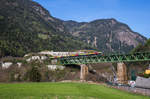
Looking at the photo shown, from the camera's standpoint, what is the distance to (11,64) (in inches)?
4200

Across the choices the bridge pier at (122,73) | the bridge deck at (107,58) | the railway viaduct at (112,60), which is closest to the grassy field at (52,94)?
the bridge pier at (122,73)

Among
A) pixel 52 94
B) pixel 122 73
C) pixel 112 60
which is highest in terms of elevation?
pixel 112 60

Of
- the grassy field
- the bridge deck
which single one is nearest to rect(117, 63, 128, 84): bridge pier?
the bridge deck

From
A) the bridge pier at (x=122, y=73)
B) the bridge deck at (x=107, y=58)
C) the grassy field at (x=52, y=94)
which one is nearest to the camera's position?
the grassy field at (x=52, y=94)

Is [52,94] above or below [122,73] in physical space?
below

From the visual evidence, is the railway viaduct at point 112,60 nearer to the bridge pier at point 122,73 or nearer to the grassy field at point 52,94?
the bridge pier at point 122,73

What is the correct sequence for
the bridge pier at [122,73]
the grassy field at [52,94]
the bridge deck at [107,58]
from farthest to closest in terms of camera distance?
the bridge pier at [122,73] < the bridge deck at [107,58] < the grassy field at [52,94]

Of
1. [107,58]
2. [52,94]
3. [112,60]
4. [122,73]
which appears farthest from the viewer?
[107,58]

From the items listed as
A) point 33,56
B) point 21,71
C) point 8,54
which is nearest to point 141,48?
point 33,56

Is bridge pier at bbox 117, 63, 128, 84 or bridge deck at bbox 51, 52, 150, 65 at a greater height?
bridge deck at bbox 51, 52, 150, 65

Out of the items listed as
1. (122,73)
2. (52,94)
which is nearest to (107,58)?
(122,73)

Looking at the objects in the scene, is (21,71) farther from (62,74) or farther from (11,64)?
(62,74)

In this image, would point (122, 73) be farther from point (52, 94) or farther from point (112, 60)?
point (52, 94)

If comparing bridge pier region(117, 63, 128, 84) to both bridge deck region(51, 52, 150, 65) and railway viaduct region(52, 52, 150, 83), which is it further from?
bridge deck region(51, 52, 150, 65)
